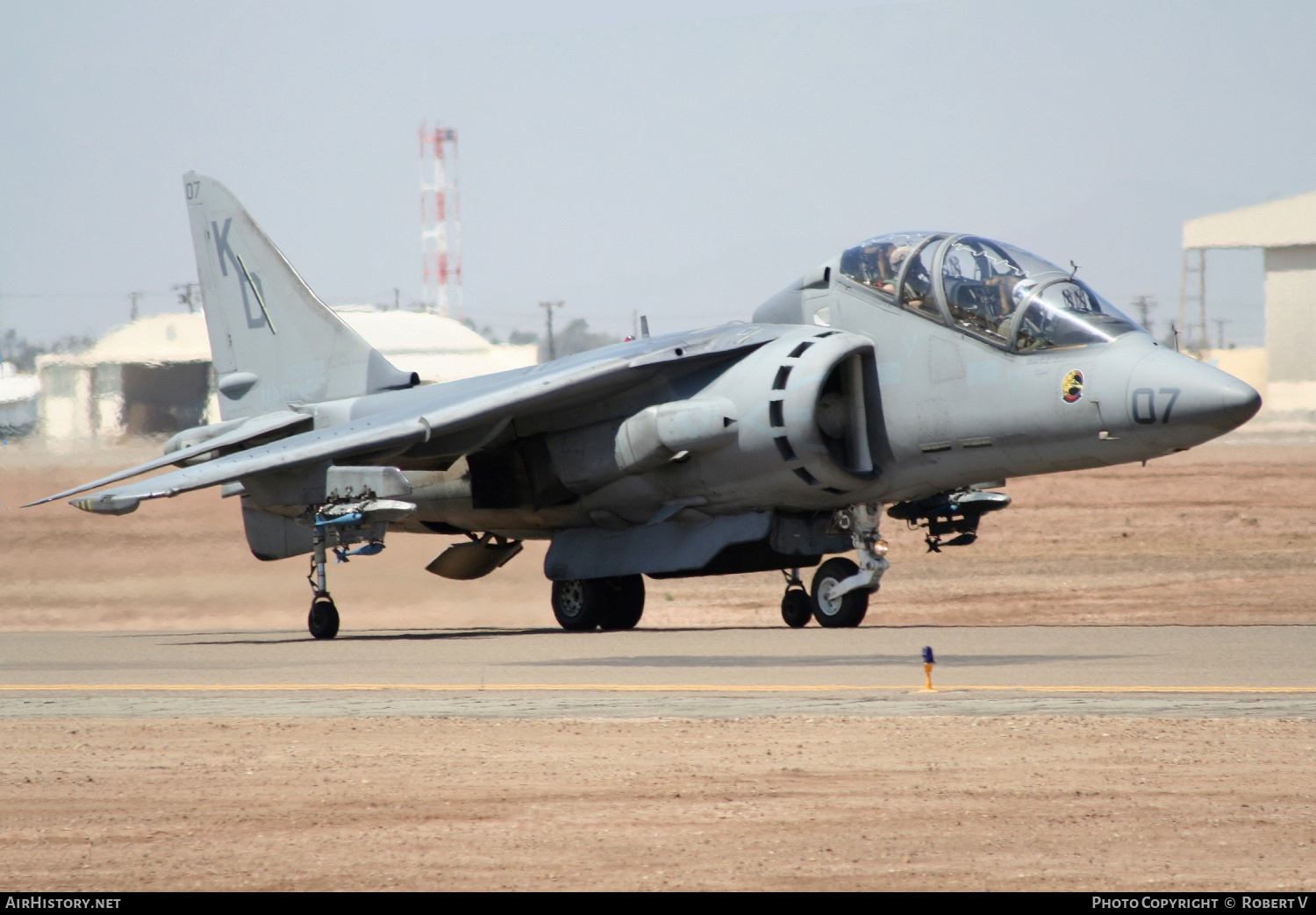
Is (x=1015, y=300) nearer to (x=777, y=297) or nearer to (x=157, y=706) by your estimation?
(x=777, y=297)

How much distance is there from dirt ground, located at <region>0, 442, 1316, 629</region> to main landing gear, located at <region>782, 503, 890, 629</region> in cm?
432

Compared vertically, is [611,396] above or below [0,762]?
above

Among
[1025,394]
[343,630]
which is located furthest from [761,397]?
[343,630]

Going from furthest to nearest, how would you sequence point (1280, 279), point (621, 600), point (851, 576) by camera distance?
point (1280, 279), point (621, 600), point (851, 576)

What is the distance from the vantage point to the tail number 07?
→ 12.6 meters

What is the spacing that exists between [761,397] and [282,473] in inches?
193

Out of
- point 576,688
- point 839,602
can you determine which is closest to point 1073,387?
point 839,602

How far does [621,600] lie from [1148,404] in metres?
6.50

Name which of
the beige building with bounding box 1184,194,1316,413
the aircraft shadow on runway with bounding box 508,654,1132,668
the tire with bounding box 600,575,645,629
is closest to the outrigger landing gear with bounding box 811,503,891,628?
the tire with bounding box 600,575,645,629

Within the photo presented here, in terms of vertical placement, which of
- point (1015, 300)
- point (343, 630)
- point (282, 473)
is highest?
point (1015, 300)

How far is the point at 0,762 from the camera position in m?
7.79

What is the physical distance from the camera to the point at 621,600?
1712 centimetres

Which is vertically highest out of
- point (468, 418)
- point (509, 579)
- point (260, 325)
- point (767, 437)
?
point (260, 325)

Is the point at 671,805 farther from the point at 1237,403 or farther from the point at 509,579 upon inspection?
the point at 509,579
